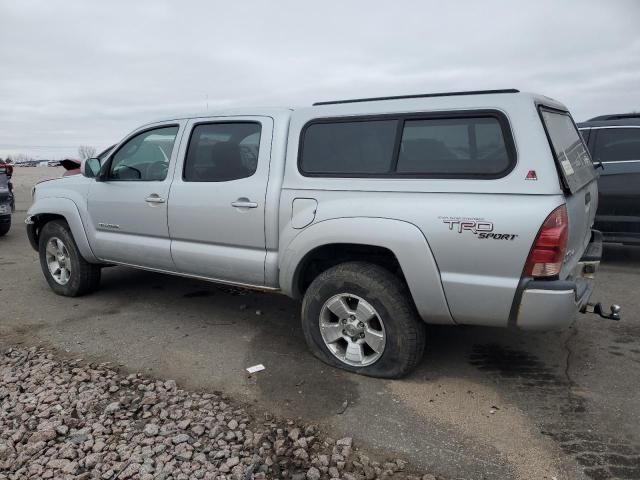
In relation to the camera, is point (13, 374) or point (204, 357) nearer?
point (13, 374)

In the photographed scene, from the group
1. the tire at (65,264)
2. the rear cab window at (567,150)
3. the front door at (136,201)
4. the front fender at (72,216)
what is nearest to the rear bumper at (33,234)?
the tire at (65,264)

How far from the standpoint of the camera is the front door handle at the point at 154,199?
14.3 ft

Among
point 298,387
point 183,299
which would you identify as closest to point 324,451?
point 298,387

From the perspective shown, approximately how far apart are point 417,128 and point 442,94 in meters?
0.28

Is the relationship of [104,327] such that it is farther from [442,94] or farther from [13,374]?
[442,94]

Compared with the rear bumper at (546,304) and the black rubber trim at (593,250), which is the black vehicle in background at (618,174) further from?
the rear bumper at (546,304)

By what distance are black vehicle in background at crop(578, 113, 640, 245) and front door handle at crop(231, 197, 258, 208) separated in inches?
185

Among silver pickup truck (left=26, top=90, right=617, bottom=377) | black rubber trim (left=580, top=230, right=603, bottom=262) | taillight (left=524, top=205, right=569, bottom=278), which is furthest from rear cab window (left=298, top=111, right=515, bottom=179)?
black rubber trim (left=580, top=230, right=603, bottom=262)

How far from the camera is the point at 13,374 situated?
3.61 m

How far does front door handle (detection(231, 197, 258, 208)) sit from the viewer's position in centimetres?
380

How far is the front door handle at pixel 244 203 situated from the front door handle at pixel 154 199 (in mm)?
840

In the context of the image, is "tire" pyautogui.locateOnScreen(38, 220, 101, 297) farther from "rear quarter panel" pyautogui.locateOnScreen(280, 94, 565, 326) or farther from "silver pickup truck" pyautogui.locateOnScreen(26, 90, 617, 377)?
"rear quarter panel" pyautogui.locateOnScreen(280, 94, 565, 326)

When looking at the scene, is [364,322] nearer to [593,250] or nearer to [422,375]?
[422,375]

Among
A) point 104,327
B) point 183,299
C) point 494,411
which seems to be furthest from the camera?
point 183,299
